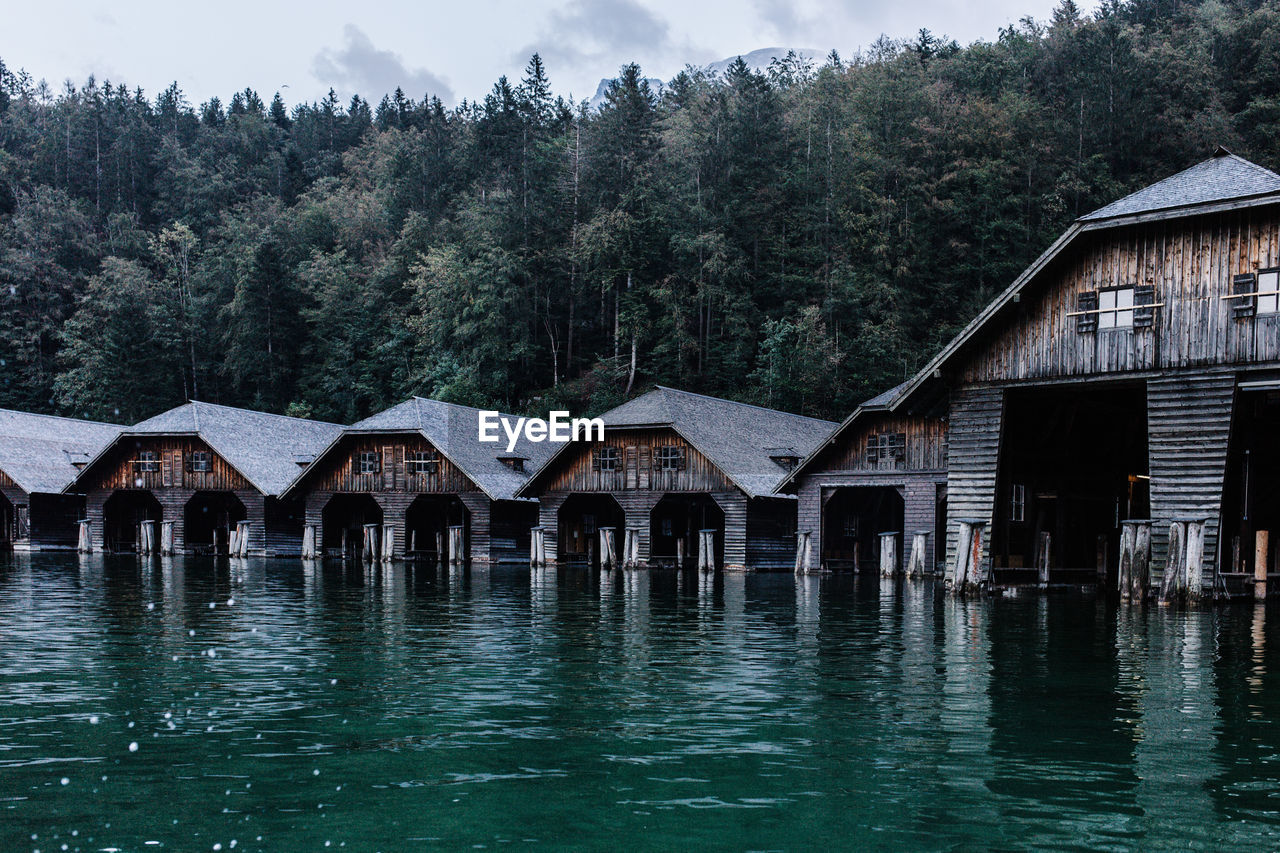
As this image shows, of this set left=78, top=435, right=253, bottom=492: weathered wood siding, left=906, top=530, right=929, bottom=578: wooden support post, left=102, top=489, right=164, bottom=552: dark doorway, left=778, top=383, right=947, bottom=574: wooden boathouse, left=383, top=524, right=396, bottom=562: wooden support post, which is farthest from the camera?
left=102, top=489, right=164, bottom=552: dark doorway

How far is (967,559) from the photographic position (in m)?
31.2

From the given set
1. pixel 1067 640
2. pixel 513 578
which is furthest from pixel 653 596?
pixel 1067 640

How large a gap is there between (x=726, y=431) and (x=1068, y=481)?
730 inches

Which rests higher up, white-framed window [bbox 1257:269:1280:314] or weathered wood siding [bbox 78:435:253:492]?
white-framed window [bbox 1257:269:1280:314]

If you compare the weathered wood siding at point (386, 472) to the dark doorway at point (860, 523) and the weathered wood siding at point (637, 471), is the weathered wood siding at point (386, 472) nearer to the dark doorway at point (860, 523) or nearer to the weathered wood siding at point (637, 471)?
the weathered wood siding at point (637, 471)

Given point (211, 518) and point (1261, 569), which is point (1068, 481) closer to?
point (1261, 569)

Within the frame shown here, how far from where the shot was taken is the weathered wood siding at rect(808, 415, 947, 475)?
4338cm

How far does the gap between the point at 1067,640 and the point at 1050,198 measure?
64093mm

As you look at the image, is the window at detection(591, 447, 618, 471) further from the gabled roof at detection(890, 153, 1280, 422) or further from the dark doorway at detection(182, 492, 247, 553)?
the gabled roof at detection(890, 153, 1280, 422)

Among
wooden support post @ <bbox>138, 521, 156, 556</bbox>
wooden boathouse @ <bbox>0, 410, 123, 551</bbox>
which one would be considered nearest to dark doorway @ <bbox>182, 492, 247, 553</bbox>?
wooden support post @ <bbox>138, 521, 156, 556</bbox>

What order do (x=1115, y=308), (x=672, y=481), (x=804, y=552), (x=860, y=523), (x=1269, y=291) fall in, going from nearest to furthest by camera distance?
(x=1269, y=291) < (x=1115, y=308) < (x=804, y=552) < (x=672, y=481) < (x=860, y=523)

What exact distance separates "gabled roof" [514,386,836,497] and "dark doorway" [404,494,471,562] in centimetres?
857

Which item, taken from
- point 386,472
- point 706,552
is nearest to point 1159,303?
point 706,552

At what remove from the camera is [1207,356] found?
1102 inches
